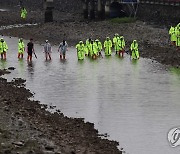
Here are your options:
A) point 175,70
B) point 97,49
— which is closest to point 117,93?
point 175,70

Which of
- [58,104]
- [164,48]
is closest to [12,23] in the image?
[164,48]

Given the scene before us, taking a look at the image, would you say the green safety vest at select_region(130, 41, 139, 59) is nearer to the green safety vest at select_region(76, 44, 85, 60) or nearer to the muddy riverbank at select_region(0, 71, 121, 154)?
the green safety vest at select_region(76, 44, 85, 60)

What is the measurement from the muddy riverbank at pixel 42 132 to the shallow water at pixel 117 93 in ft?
2.77

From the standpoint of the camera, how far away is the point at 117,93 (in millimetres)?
29094

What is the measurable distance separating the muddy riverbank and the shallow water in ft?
2.77

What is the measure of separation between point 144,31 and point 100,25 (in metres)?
7.69

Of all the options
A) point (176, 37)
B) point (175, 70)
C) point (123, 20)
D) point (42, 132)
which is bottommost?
point (175, 70)

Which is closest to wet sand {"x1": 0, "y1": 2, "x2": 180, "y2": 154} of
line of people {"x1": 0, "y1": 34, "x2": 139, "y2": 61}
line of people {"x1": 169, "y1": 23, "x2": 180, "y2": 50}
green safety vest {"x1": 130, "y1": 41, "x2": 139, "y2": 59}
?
line of people {"x1": 169, "y1": 23, "x2": 180, "y2": 50}

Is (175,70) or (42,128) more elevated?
(42,128)

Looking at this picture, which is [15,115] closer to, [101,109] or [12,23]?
[101,109]

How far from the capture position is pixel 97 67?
37844 millimetres

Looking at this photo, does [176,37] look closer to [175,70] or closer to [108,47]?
[108,47]

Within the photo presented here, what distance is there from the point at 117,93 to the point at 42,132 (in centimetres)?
967

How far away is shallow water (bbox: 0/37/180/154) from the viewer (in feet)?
70.6
